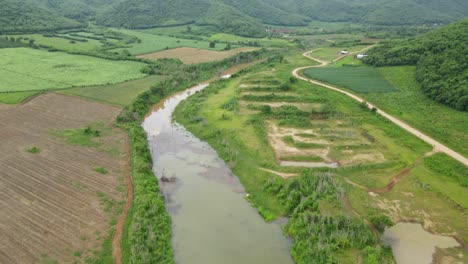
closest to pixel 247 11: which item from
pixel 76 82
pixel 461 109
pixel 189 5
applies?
pixel 189 5

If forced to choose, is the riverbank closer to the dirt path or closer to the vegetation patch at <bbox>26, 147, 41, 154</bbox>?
the dirt path

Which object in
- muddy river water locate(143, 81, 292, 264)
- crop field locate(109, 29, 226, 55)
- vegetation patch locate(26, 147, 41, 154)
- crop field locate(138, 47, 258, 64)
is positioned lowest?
muddy river water locate(143, 81, 292, 264)

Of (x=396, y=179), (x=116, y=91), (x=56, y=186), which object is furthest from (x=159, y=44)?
(x=396, y=179)

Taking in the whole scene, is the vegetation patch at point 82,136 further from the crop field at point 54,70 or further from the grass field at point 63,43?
the grass field at point 63,43

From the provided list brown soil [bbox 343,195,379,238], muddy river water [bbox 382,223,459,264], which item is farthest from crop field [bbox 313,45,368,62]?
muddy river water [bbox 382,223,459,264]

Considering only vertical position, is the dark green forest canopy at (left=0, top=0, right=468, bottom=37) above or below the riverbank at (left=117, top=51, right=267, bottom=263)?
above

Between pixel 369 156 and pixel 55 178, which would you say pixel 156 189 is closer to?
pixel 55 178

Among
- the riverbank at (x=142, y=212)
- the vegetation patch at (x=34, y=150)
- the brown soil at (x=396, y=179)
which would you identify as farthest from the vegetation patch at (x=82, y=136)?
the brown soil at (x=396, y=179)
